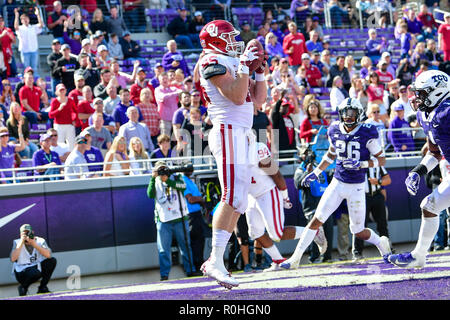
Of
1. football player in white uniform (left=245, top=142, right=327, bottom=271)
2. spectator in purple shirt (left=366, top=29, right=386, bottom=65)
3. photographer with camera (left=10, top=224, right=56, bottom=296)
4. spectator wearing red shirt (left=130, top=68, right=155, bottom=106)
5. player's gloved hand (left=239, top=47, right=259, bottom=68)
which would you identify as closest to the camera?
player's gloved hand (left=239, top=47, right=259, bottom=68)

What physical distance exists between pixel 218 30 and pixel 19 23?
10.6 metres

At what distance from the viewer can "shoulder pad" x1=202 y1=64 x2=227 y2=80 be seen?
6207mm

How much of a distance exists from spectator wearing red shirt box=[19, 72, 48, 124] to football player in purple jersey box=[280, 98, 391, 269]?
5.81m

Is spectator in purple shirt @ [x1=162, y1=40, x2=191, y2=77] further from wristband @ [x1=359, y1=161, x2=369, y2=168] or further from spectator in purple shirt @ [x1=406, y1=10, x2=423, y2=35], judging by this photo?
spectator in purple shirt @ [x1=406, y1=10, x2=423, y2=35]

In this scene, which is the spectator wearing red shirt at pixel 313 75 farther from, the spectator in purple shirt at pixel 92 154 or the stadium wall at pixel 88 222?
the spectator in purple shirt at pixel 92 154

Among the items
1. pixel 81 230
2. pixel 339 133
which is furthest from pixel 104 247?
pixel 339 133

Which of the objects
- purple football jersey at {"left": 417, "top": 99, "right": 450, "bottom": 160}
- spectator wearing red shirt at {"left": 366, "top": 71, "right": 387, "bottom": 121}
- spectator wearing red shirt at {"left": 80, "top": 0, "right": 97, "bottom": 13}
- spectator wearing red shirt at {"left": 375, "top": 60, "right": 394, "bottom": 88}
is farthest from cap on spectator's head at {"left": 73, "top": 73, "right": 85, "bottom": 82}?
purple football jersey at {"left": 417, "top": 99, "right": 450, "bottom": 160}

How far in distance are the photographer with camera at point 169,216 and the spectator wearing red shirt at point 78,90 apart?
2767 millimetres

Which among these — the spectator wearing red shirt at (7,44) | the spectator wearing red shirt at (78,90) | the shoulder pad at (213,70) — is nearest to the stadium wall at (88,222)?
the spectator wearing red shirt at (78,90)

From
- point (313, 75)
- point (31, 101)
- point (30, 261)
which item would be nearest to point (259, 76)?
point (30, 261)

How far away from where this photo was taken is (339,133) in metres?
9.14

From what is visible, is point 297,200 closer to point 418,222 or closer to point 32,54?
point 418,222

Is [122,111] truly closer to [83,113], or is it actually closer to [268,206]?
[83,113]

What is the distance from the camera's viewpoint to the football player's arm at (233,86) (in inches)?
244
